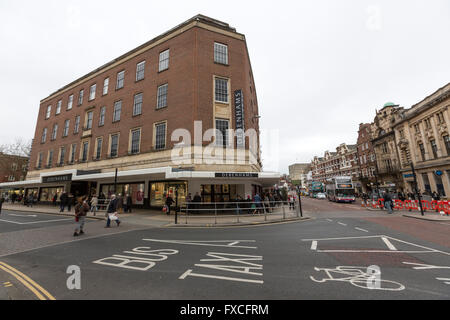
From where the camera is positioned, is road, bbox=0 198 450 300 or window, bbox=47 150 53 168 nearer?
road, bbox=0 198 450 300

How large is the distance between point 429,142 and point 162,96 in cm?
3846

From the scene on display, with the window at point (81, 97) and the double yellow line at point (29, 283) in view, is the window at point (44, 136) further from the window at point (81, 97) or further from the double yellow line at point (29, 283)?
the double yellow line at point (29, 283)

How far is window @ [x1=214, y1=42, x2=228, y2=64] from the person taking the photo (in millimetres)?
20234

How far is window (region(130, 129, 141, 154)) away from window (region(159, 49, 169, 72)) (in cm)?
772

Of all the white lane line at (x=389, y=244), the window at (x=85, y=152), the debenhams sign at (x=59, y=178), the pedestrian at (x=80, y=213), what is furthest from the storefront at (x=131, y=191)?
the white lane line at (x=389, y=244)

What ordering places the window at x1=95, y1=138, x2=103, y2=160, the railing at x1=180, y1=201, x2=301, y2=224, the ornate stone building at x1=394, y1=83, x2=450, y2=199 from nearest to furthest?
the railing at x1=180, y1=201, x2=301, y2=224
the window at x1=95, y1=138, x2=103, y2=160
the ornate stone building at x1=394, y1=83, x2=450, y2=199

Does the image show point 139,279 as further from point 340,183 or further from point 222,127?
point 340,183

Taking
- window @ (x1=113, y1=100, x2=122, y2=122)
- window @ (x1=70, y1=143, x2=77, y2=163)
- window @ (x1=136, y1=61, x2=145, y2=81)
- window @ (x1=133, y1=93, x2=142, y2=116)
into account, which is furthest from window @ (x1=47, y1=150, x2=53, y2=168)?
window @ (x1=136, y1=61, x2=145, y2=81)

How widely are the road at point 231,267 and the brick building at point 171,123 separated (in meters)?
8.24

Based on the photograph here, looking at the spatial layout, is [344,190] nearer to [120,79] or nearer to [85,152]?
[120,79]

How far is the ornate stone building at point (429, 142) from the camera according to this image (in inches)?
989

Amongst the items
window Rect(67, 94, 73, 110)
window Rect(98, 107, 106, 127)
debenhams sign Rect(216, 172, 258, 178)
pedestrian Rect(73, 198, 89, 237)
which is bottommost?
pedestrian Rect(73, 198, 89, 237)

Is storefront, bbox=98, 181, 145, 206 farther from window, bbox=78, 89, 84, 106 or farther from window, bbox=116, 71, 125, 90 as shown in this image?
window, bbox=78, 89, 84, 106

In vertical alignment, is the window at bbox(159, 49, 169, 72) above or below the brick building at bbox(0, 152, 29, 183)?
above
